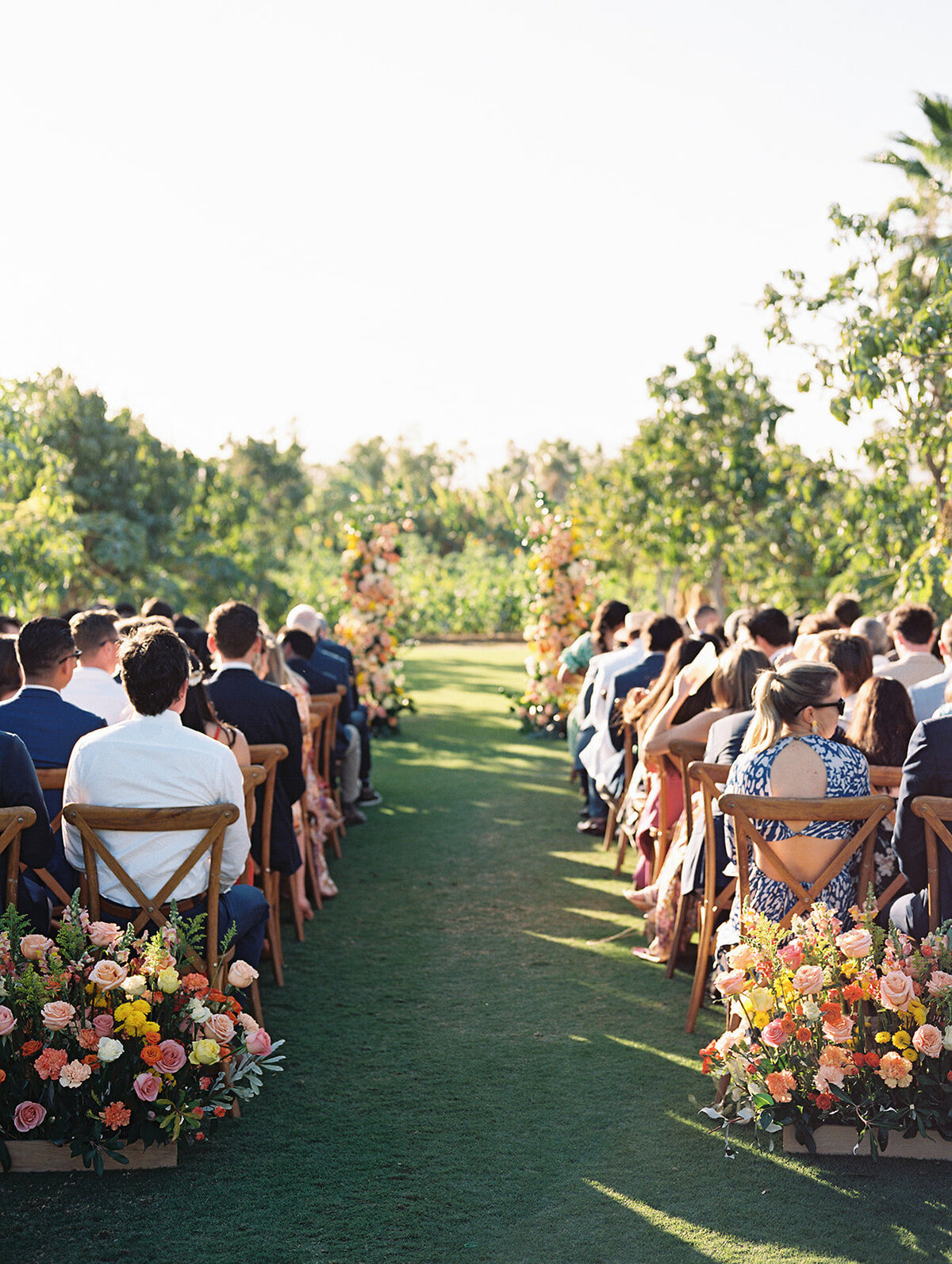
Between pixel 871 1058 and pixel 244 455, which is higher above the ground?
pixel 244 455

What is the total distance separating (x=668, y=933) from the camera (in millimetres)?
5723

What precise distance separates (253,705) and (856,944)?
2989 millimetres

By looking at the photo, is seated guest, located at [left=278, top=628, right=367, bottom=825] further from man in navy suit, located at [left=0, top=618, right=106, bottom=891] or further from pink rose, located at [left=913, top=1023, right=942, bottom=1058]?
pink rose, located at [left=913, top=1023, right=942, bottom=1058]

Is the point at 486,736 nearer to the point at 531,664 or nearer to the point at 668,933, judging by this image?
Result: the point at 531,664

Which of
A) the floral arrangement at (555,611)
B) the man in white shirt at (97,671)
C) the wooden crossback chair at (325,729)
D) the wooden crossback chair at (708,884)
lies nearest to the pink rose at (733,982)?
the wooden crossback chair at (708,884)

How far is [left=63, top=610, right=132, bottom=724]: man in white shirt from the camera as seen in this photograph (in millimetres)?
5672

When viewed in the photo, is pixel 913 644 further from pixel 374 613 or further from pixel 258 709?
pixel 374 613

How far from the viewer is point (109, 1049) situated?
342cm

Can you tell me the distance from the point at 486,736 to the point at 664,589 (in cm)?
1866

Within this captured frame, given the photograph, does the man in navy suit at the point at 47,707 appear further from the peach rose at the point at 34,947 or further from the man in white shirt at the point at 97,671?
the man in white shirt at the point at 97,671

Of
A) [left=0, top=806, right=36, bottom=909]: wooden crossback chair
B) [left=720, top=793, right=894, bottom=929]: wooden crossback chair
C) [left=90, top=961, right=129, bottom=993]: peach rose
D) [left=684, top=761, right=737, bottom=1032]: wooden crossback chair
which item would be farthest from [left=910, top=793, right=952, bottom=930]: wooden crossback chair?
[left=0, top=806, right=36, bottom=909]: wooden crossback chair

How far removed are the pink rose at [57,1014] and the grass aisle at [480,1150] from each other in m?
0.50

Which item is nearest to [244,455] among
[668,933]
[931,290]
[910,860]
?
[931,290]

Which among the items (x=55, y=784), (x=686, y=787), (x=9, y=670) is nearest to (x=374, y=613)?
(x=686, y=787)
